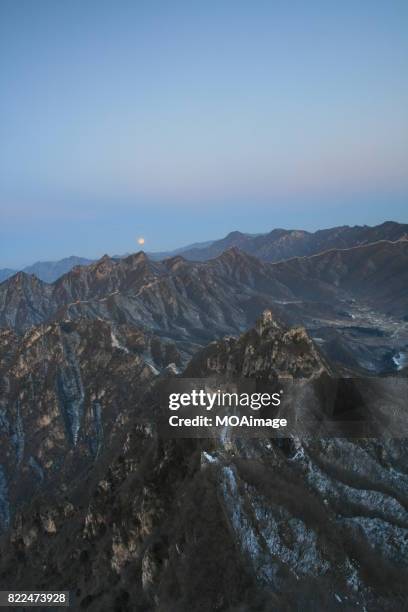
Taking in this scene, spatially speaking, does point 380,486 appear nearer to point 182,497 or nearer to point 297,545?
point 297,545

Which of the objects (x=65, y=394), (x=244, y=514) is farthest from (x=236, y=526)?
(x=65, y=394)

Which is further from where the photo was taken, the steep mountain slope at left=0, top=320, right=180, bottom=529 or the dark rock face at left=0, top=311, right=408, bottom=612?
the steep mountain slope at left=0, top=320, right=180, bottom=529

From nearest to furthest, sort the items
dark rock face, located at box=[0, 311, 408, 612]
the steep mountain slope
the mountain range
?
1. dark rock face, located at box=[0, 311, 408, 612]
2. the mountain range
3. the steep mountain slope

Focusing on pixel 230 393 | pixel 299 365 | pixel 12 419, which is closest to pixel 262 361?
pixel 299 365

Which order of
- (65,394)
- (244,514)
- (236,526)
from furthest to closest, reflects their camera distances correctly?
(65,394)
(244,514)
(236,526)

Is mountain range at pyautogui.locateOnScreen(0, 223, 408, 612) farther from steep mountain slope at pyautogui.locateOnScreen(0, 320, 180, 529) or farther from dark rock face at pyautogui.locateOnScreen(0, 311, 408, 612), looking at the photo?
steep mountain slope at pyautogui.locateOnScreen(0, 320, 180, 529)

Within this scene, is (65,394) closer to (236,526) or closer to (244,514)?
(244,514)

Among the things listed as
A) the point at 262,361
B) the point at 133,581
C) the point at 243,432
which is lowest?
the point at 133,581

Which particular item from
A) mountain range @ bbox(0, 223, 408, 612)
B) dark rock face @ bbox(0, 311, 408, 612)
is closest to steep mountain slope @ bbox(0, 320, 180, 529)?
mountain range @ bbox(0, 223, 408, 612)
